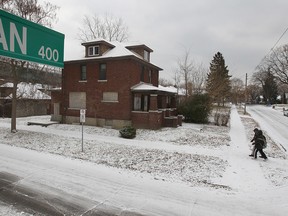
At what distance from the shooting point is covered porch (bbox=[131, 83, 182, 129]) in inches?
771

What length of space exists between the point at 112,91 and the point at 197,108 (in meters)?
10.4

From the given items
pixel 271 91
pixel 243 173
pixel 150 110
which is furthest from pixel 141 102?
pixel 271 91

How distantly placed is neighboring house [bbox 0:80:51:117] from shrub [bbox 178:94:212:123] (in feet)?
72.4

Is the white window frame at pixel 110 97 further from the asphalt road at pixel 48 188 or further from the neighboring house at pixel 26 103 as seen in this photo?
the neighboring house at pixel 26 103

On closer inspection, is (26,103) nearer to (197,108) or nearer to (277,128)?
(197,108)

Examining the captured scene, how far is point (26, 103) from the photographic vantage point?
3344cm

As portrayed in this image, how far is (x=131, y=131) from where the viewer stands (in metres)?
16.5

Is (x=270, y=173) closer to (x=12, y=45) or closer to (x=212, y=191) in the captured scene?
Answer: (x=212, y=191)

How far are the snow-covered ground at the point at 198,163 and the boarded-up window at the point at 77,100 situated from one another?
7.12m

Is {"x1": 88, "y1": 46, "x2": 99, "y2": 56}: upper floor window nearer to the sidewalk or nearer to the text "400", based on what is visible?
the sidewalk

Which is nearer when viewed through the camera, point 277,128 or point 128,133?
point 128,133

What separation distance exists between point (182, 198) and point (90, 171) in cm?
412

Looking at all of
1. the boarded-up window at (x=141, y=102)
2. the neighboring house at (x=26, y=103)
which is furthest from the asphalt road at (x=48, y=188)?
the neighboring house at (x=26, y=103)

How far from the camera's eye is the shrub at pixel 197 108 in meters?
24.8
